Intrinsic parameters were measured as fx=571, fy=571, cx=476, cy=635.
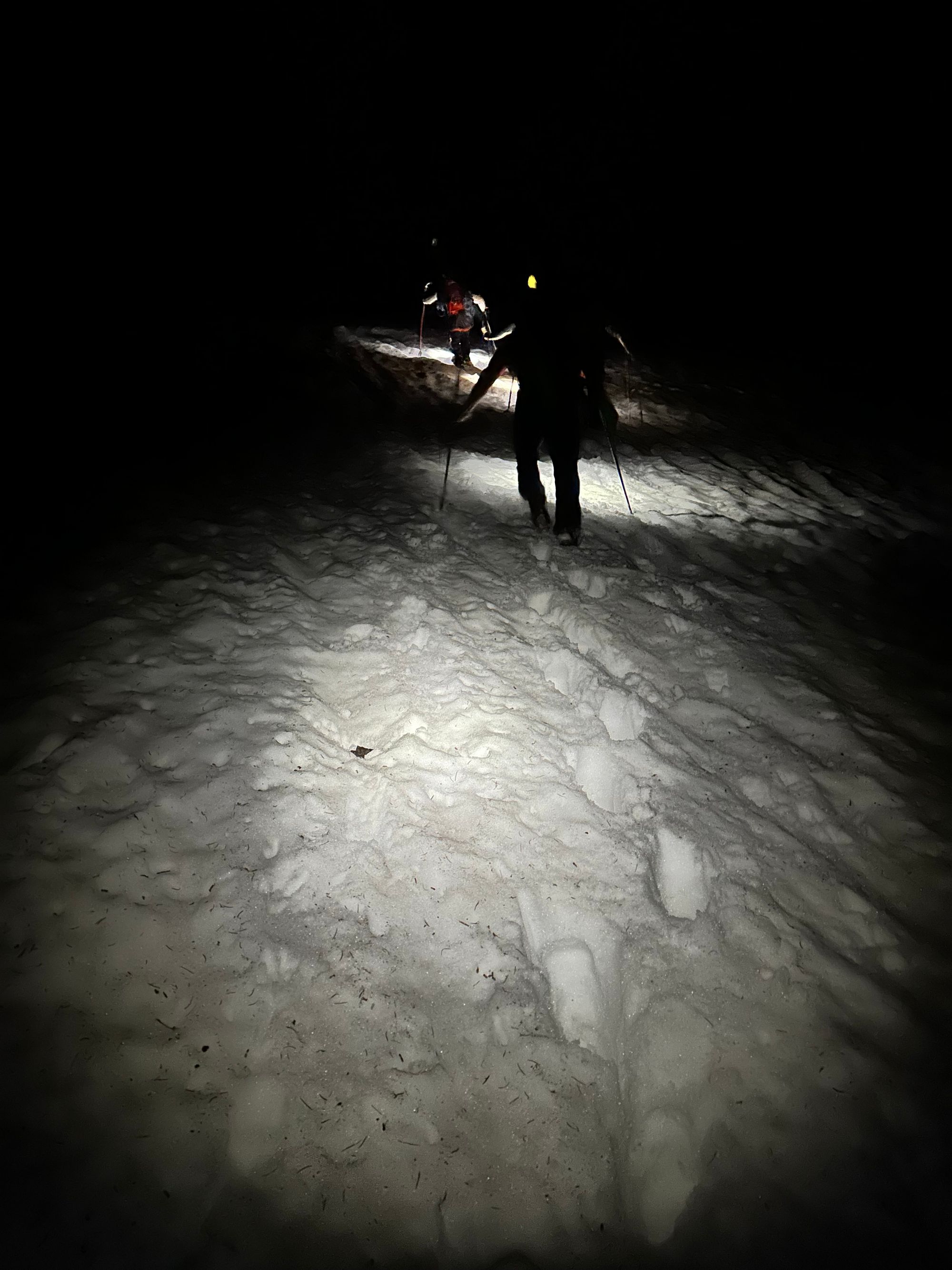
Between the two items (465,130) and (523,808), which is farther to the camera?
(465,130)

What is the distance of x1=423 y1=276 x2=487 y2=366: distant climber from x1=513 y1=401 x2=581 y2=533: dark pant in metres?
5.62

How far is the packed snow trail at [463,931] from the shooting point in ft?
5.64

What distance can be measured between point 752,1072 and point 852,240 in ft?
113

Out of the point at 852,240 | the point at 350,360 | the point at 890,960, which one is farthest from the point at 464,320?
the point at 852,240

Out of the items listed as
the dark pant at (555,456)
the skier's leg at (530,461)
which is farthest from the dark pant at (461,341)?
the dark pant at (555,456)

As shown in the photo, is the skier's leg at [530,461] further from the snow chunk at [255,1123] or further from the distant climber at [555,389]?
the snow chunk at [255,1123]

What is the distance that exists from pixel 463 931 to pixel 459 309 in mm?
9788

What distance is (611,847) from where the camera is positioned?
263cm

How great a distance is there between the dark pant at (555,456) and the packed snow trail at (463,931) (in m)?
1.13

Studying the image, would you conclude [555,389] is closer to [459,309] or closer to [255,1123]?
[255,1123]

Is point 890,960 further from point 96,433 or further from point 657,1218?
point 96,433

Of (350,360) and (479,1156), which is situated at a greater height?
(350,360)

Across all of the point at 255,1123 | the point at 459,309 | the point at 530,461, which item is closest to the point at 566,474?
the point at 530,461

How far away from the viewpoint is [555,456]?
15.5 feet
